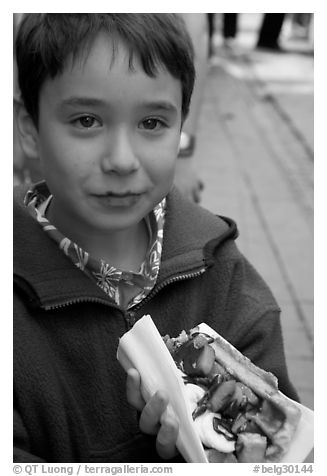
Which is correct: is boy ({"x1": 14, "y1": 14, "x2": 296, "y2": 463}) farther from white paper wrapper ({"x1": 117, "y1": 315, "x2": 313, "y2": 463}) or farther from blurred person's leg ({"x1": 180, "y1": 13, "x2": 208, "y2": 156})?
blurred person's leg ({"x1": 180, "y1": 13, "x2": 208, "y2": 156})

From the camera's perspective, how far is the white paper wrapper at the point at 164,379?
1321 mm

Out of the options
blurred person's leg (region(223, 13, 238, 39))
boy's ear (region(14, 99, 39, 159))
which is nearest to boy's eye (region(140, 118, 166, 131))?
boy's ear (region(14, 99, 39, 159))

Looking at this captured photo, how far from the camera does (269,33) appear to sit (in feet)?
34.1

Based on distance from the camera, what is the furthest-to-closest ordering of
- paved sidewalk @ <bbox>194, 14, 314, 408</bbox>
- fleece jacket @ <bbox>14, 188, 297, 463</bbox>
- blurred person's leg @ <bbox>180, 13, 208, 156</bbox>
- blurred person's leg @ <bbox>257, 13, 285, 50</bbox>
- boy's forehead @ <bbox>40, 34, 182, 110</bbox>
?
blurred person's leg @ <bbox>257, 13, 285, 50</bbox> → paved sidewalk @ <bbox>194, 14, 314, 408</bbox> → blurred person's leg @ <bbox>180, 13, 208, 156</bbox> → fleece jacket @ <bbox>14, 188, 297, 463</bbox> → boy's forehead @ <bbox>40, 34, 182, 110</bbox>

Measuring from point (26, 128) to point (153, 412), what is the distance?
62cm

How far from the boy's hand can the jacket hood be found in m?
0.20

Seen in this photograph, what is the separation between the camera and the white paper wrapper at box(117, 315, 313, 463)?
1321 mm

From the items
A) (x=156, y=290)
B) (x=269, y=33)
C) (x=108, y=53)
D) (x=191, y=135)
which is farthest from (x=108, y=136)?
(x=269, y=33)

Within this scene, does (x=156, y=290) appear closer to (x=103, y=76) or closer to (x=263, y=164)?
(x=103, y=76)

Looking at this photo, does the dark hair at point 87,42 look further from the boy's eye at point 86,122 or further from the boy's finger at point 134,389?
the boy's finger at point 134,389

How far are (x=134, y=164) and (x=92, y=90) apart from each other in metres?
0.15

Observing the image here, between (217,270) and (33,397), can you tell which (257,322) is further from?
(33,397)

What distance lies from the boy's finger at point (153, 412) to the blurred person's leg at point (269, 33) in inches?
381

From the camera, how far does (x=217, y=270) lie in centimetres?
165
